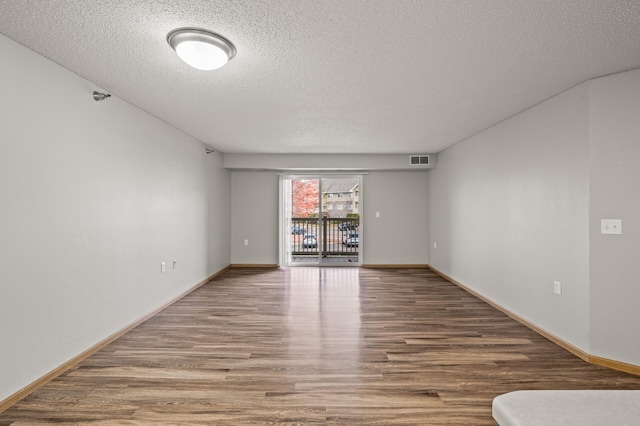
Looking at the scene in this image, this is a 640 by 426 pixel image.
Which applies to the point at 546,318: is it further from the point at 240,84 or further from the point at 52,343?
the point at 52,343

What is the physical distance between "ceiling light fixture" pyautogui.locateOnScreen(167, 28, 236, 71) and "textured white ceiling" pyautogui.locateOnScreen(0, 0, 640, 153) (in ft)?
0.19

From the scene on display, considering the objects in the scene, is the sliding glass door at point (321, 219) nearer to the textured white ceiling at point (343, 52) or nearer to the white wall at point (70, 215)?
the white wall at point (70, 215)

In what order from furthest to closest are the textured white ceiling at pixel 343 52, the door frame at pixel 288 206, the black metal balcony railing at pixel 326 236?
the black metal balcony railing at pixel 326 236 → the door frame at pixel 288 206 → the textured white ceiling at pixel 343 52

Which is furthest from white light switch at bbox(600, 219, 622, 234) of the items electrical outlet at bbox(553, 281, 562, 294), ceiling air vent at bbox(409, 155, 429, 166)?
ceiling air vent at bbox(409, 155, 429, 166)

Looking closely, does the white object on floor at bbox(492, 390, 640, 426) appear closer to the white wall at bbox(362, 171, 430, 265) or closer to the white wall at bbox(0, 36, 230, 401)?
the white wall at bbox(0, 36, 230, 401)


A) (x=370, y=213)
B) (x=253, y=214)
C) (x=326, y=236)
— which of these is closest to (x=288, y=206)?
(x=253, y=214)

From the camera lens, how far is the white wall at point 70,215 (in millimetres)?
2100

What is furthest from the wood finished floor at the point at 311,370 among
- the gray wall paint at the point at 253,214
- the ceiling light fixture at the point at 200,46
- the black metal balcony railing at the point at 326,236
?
the black metal balcony railing at the point at 326,236

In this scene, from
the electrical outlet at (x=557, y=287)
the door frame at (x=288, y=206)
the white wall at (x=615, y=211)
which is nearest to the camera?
the white wall at (x=615, y=211)

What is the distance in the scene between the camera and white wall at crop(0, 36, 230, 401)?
2.10 m

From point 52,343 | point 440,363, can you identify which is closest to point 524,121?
point 440,363

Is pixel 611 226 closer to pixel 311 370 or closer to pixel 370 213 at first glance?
pixel 311 370

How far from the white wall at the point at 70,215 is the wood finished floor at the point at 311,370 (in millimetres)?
320

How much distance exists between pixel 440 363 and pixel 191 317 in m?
2.74
